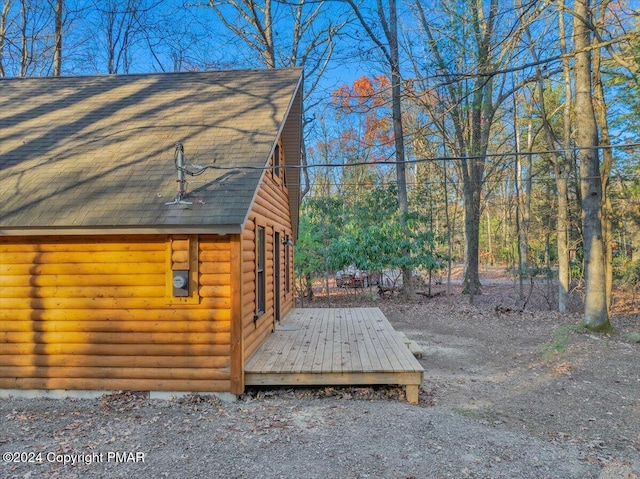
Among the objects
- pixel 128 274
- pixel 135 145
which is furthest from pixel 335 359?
pixel 135 145

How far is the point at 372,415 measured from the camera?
4363mm

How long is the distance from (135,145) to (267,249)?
8.75 ft

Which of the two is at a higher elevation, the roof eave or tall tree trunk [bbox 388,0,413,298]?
tall tree trunk [bbox 388,0,413,298]

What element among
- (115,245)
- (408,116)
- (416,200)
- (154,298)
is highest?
(408,116)

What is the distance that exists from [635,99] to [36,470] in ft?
47.9

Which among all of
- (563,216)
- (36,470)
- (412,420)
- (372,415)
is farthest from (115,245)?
(563,216)

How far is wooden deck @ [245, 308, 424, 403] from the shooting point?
4.91 metres

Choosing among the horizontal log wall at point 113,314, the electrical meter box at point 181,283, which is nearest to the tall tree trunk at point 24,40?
the horizontal log wall at point 113,314

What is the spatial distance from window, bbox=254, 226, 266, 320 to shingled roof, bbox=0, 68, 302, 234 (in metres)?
1.51

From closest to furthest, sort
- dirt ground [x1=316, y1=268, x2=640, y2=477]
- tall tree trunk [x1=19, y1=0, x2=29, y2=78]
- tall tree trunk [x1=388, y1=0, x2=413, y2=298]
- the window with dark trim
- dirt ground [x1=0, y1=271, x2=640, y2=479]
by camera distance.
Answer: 1. dirt ground [x1=0, y1=271, x2=640, y2=479]
2. dirt ground [x1=316, y1=268, x2=640, y2=477]
3. the window with dark trim
4. tall tree trunk [x1=19, y1=0, x2=29, y2=78]
5. tall tree trunk [x1=388, y1=0, x2=413, y2=298]

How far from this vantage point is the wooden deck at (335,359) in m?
4.91

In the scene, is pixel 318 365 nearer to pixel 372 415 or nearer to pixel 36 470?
pixel 372 415

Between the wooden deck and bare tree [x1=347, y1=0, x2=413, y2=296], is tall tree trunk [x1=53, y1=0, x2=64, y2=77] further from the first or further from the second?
the wooden deck

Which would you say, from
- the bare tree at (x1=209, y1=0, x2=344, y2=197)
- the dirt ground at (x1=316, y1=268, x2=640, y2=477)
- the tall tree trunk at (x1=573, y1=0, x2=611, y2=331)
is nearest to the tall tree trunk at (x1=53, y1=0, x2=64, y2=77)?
the bare tree at (x1=209, y1=0, x2=344, y2=197)
